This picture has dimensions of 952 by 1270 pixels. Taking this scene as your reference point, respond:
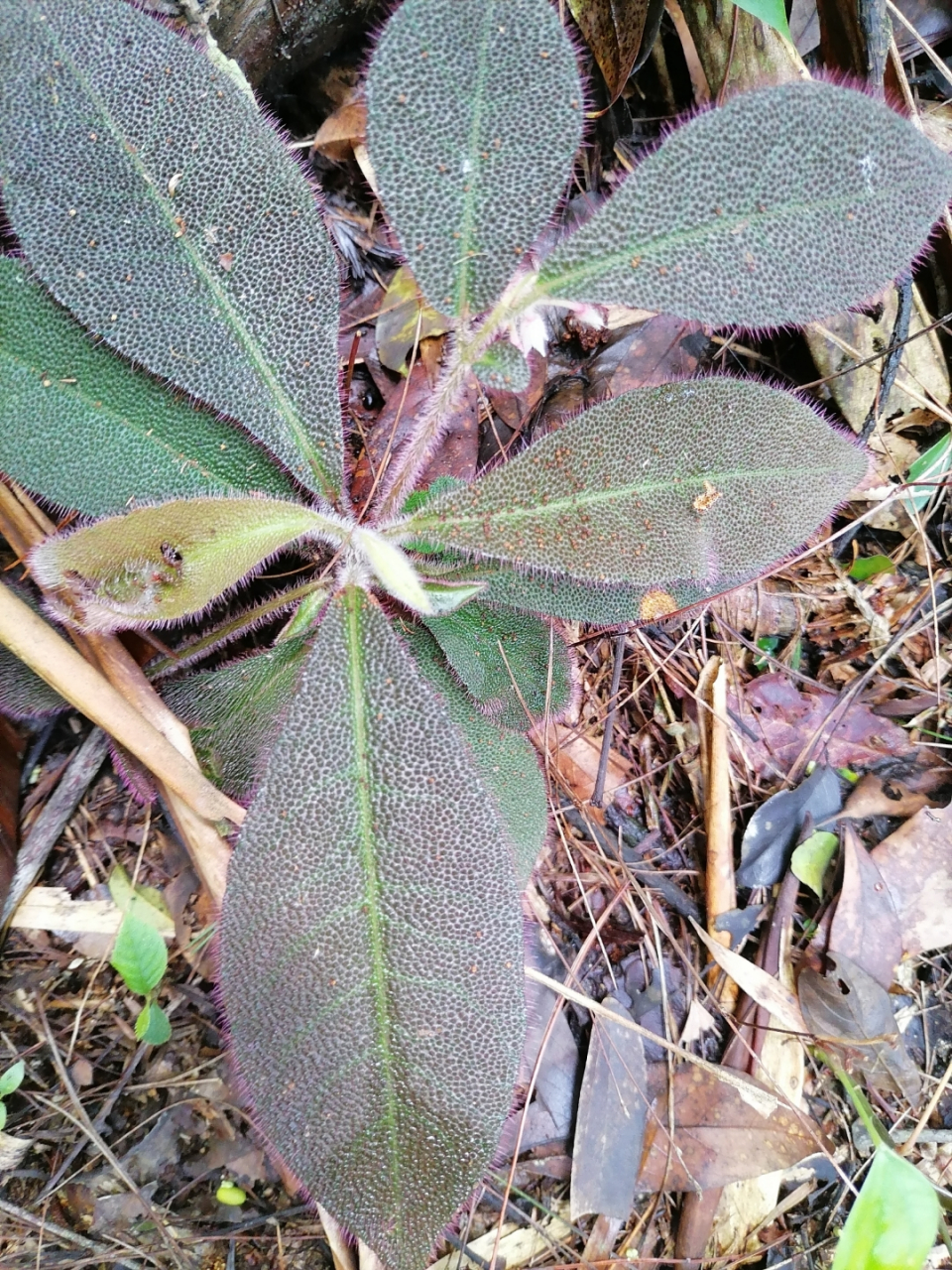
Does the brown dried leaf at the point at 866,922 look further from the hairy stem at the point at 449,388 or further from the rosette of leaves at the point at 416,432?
the hairy stem at the point at 449,388

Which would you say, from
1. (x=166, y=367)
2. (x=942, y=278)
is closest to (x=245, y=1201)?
(x=166, y=367)

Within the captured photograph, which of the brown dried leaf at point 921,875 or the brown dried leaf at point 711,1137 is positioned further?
the brown dried leaf at point 921,875

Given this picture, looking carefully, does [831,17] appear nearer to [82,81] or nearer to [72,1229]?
[82,81]

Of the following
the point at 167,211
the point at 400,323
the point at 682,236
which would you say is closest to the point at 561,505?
the point at 682,236

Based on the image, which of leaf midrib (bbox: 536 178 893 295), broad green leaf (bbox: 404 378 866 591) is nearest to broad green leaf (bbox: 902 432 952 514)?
broad green leaf (bbox: 404 378 866 591)

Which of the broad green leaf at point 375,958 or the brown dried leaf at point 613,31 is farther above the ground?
the brown dried leaf at point 613,31

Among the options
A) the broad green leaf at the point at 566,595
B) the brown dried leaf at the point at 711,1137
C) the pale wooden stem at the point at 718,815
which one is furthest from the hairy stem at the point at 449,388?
the brown dried leaf at the point at 711,1137

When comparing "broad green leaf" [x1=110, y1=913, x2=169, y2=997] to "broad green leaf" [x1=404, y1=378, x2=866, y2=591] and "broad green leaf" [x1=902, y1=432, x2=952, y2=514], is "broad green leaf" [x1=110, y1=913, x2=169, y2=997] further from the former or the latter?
"broad green leaf" [x1=902, y1=432, x2=952, y2=514]
